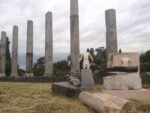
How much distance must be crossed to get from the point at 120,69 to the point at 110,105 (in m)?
5.50

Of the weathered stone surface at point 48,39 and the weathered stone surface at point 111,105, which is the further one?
the weathered stone surface at point 48,39

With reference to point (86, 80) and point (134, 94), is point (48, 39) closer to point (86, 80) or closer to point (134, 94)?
point (86, 80)

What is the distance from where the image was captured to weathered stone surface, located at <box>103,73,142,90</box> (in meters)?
14.1

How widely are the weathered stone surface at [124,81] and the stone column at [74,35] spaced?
1341 centimetres

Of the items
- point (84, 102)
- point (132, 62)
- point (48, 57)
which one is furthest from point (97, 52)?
point (84, 102)

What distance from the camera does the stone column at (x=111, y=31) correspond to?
2541cm

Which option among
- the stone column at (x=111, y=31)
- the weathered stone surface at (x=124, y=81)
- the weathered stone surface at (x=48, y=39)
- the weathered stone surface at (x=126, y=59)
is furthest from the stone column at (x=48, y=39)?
the weathered stone surface at (x=124, y=81)

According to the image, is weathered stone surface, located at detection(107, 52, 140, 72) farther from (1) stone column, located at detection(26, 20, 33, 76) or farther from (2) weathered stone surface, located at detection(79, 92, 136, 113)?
(1) stone column, located at detection(26, 20, 33, 76)

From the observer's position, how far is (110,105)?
9695 mm

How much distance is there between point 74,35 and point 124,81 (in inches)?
570

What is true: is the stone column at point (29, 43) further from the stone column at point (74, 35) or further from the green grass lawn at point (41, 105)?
the green grass lawn at point (41, 105)

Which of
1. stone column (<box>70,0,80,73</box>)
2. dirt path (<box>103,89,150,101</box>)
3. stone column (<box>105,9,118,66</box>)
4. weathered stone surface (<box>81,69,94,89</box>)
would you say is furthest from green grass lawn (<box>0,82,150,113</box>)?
stone column (<box>70,0,80,73</box>)

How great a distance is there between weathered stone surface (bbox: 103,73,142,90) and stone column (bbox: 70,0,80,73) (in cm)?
1341

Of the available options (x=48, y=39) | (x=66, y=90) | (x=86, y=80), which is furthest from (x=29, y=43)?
(x=66, y=90)
